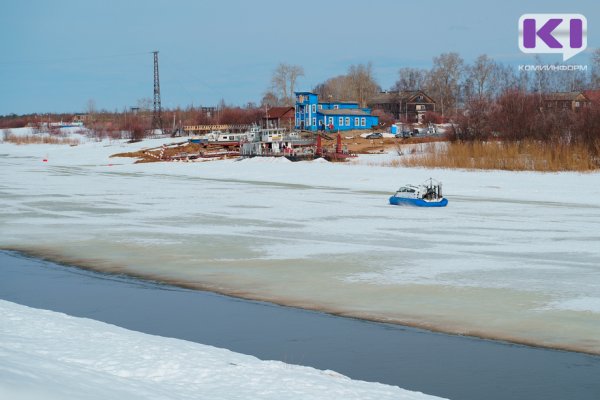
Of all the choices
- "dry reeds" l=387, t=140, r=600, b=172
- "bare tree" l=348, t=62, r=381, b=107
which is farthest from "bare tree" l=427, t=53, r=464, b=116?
"dry reeds" l=387, t=140, r=600, b=172

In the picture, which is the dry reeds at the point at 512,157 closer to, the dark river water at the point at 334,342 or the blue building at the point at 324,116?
the dark river water at the point at 334,342

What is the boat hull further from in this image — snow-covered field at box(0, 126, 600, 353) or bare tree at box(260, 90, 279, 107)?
bare tree at box(260, 90, 279, 107)

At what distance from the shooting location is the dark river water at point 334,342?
9.49 m

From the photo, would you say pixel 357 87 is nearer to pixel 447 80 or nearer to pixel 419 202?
pixel 447 80

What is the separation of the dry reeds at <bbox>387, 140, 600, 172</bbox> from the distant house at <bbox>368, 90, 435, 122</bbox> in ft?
229

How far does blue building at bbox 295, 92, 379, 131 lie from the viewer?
307ft

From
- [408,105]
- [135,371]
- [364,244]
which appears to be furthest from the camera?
[408,105]

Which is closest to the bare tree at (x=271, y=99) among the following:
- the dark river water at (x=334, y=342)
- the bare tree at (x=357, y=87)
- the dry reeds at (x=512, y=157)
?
the bare tree at (x=357, y=87)

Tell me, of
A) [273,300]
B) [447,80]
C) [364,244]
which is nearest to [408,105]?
[447,80]

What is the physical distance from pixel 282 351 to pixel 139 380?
9.32ft

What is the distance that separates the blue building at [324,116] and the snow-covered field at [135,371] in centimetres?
8212

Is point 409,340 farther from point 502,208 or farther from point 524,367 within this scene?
point 502,208

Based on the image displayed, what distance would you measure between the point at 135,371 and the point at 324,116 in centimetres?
8605

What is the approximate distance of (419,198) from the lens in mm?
29719
